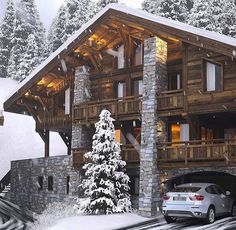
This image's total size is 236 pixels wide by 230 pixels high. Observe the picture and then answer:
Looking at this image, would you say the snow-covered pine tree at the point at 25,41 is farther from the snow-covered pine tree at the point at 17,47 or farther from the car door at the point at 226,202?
the car door at the point at 226,202

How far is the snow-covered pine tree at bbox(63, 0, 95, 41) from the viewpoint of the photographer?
71.7 meters

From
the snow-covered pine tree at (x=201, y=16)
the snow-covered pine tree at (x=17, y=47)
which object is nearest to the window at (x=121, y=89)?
the snow-covered pine tree at (x=201, y=16)

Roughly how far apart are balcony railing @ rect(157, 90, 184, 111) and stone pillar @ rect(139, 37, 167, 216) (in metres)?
0.35

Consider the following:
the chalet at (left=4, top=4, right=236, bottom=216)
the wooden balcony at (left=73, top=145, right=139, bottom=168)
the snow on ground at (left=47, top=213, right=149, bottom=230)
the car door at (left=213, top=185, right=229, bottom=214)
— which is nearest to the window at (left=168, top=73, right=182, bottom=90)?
the chalet at (left=4, top=4, right=236, bottom=216)

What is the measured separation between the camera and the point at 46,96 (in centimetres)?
3703

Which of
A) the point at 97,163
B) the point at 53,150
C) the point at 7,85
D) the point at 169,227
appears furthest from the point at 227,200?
the point at 7,85

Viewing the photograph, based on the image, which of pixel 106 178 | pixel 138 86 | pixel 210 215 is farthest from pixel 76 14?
pixel 210 215

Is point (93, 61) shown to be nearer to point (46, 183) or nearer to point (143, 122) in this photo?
point (143, 122)

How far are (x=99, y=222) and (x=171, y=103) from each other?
8.78 m

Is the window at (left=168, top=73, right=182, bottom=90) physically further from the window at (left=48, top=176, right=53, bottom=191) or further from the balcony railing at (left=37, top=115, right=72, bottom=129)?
the window at (left=48, top=176, right=53, bottom=191)

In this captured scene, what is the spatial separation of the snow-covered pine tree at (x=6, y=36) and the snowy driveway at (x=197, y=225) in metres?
60.2

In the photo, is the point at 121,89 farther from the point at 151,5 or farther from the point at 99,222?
the point at 151,5

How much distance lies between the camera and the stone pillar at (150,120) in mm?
25519

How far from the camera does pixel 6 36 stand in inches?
3000
